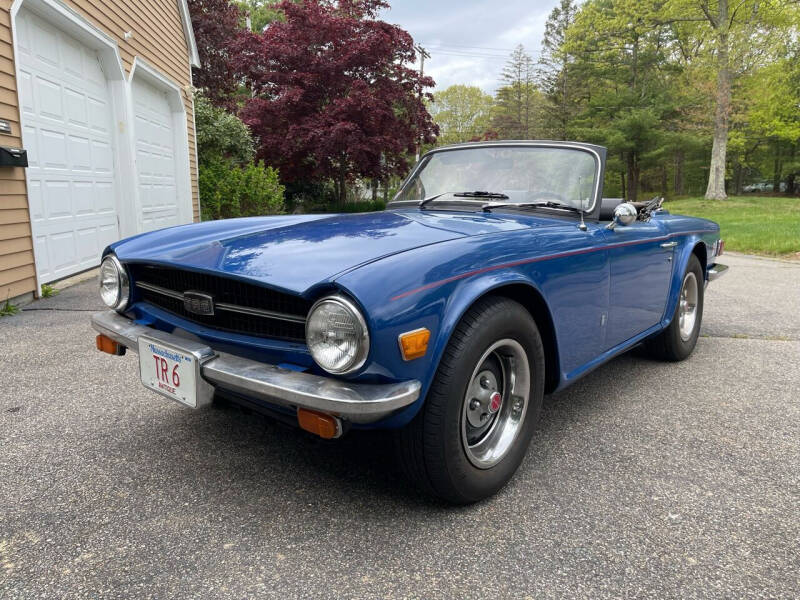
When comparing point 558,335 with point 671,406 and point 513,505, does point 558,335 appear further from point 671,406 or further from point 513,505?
point 671,406

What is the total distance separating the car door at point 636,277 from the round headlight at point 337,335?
153 cm

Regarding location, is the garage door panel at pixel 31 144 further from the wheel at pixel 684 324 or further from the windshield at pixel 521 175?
the wheel at pixel 684 324

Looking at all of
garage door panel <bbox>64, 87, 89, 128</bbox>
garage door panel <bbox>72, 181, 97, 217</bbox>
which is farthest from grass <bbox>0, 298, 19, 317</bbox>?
garage door panel <bbox>64, 87, 89, 128</bbox>

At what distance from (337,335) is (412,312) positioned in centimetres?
23

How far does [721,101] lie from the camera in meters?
22.0

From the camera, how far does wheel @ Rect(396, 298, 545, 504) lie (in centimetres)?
174

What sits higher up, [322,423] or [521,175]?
[521,175]

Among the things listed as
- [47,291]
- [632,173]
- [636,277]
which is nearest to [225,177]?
[47,291]

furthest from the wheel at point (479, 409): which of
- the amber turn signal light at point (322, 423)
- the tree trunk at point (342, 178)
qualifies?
the tree trunk at point (342, 178)

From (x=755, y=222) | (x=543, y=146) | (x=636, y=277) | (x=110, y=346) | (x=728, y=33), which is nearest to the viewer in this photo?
(x=110, y=346)

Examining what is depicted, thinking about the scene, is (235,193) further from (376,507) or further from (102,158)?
(376,507)

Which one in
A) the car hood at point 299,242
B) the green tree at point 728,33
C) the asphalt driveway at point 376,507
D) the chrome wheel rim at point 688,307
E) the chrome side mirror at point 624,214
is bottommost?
the asphalt driveway at point 376,507

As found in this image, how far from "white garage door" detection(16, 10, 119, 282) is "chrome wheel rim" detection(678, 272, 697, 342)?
5.56 m

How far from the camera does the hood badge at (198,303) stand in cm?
196
